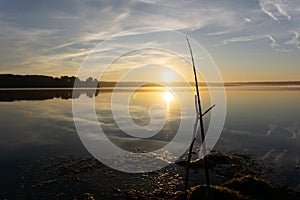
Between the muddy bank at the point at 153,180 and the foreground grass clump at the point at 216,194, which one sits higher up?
the foreground grass clump at the point at 216,194

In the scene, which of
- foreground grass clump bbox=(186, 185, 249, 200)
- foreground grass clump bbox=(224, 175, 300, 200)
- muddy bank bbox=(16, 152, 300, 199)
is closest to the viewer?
foreground grass clump bbox=(186, 185, 249, 200)

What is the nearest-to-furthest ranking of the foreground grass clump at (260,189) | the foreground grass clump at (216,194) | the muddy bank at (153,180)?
1. the foreground grass clump at (216,194)
2. the foreground grass clump at (260,189)
3. the muddy bank at (153,180)

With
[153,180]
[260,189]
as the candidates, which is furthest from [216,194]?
[153,180]

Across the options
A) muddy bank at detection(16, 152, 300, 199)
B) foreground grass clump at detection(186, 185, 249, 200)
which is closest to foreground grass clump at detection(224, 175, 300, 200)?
muddy bank at detection(16, 152, 300, 199)

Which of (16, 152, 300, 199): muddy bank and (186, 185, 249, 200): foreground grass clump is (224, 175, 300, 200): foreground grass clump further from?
(186, 185, 249, 200): foreground grass clump

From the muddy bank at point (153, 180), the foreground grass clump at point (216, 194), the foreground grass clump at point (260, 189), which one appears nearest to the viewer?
the foreground grass clump at point (216, 194)

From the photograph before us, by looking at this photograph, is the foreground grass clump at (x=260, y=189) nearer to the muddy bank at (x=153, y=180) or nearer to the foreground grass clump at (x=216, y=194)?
the muddy bank at (x=153, y=180)

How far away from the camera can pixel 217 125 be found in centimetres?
3109

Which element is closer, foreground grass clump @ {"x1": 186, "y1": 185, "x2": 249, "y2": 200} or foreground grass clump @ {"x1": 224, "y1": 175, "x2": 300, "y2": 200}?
foreground grass clump @ {"x1": 186, "y1": 185, "x2": 249, "y2": 200}

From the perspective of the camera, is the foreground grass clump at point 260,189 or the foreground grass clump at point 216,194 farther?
the foreground grass clump at point 260,189

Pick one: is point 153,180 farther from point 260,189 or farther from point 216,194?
point 260,189

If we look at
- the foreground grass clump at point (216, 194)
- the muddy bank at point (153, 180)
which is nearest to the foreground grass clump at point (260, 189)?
the muddy bank at point (153, 180)

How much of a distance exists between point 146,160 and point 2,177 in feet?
27.8

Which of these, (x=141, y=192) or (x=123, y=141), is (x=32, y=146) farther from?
(x=141, y=192)
